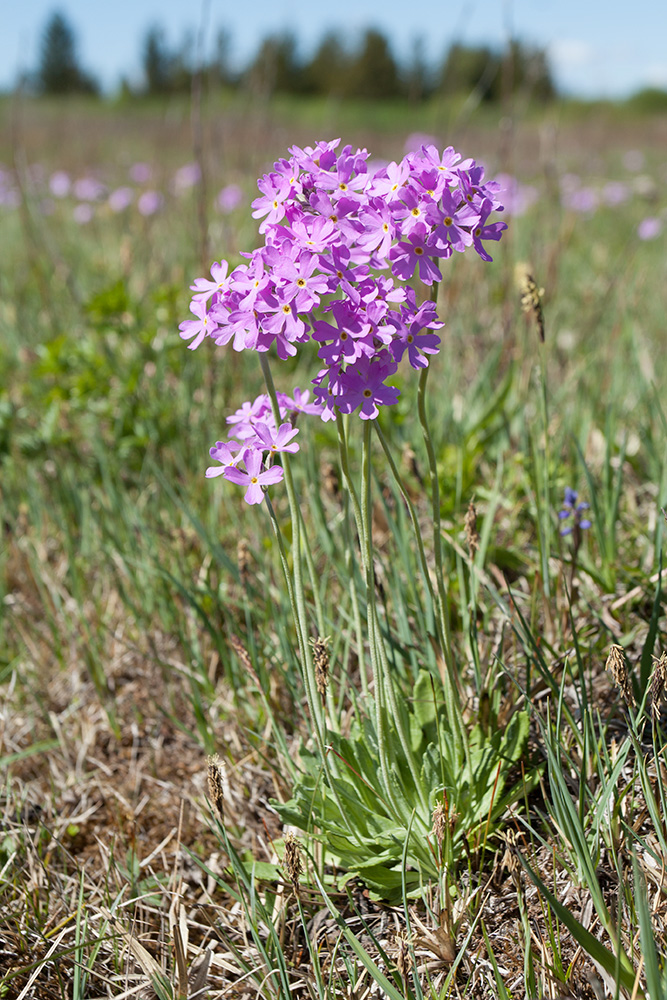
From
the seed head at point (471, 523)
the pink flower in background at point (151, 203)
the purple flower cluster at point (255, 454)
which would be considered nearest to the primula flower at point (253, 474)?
the purple flower cluster at point (255, 454)

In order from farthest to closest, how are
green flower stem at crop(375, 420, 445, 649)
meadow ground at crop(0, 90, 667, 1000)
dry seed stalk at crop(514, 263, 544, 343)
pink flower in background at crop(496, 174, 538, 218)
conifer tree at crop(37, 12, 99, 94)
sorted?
conifer tree at crop(37, 12, 99, 94)
pink flower in background at crop(496, 174, 538, 218)
dry seed stalk at crop(514, 263, 544, 343)
meadow ground at crop(0, 90, 667, 1000)
green flower stem at crop(375, 420, 445, 649)

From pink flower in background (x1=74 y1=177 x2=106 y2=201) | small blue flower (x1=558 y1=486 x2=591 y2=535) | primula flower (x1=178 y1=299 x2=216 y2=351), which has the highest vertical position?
primula flower (x1=178 y1=299 x2=216 y2=351)

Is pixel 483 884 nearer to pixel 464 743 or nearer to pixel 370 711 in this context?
pixel 464 743

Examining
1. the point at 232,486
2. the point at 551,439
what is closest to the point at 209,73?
the point at 232,486

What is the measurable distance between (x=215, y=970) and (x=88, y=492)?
1.72 m

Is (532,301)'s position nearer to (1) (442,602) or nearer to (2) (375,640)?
(1) (442,602)

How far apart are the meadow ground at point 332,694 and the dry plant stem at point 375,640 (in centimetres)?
1

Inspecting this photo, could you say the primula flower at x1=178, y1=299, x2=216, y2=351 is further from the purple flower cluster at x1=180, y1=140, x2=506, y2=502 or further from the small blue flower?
the small blue flower

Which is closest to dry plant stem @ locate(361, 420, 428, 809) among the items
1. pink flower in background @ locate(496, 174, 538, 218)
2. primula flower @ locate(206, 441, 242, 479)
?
primula flower @ locate(206, 441, 242, 479)

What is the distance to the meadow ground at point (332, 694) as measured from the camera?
4.46ft

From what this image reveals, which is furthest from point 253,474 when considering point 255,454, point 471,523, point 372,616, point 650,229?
point 650,229

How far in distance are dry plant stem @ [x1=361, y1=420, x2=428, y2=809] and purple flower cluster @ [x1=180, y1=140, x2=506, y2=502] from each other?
113mm

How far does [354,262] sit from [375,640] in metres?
0.63

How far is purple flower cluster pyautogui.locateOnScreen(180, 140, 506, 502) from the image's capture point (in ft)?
3.76
